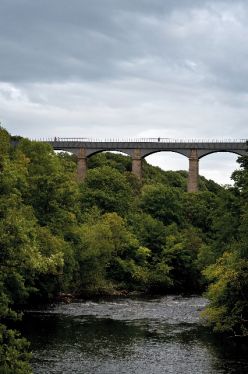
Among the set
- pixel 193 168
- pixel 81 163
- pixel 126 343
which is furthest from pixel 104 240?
pixel 81 163

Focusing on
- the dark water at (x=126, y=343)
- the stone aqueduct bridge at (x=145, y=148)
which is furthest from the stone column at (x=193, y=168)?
the dark water at (x=126, y=343)

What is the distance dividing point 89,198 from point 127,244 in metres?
9.31

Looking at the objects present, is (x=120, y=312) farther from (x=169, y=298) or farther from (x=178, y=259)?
(x=178, y=259)

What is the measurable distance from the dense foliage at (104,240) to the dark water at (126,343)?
1.84 m

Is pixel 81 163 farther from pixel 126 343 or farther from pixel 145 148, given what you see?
pixel 126 343

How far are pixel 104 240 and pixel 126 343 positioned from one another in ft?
83.6

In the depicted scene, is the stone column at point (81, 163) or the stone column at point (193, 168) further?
the stone column at point (81, 163)

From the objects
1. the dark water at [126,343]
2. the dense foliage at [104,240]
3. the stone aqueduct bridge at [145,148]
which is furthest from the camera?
the stone aqueduct bridge at [145,148]

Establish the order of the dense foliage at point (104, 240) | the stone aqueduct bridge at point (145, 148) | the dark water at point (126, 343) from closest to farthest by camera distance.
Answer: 1. the dense foliage at point (104, 240)
2. the dark water at point (126, 343)
3. the stone aqueduct bridge at point (145, 148)

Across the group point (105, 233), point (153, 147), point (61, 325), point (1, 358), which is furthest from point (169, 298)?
point (153, 147)

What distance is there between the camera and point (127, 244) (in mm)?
61531

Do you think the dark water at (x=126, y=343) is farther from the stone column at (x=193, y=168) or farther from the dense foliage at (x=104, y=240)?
the stone column at (x=193, y=168)

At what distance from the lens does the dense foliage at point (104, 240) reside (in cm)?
2122

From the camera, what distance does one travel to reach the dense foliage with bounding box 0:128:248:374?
2122 centimetres
